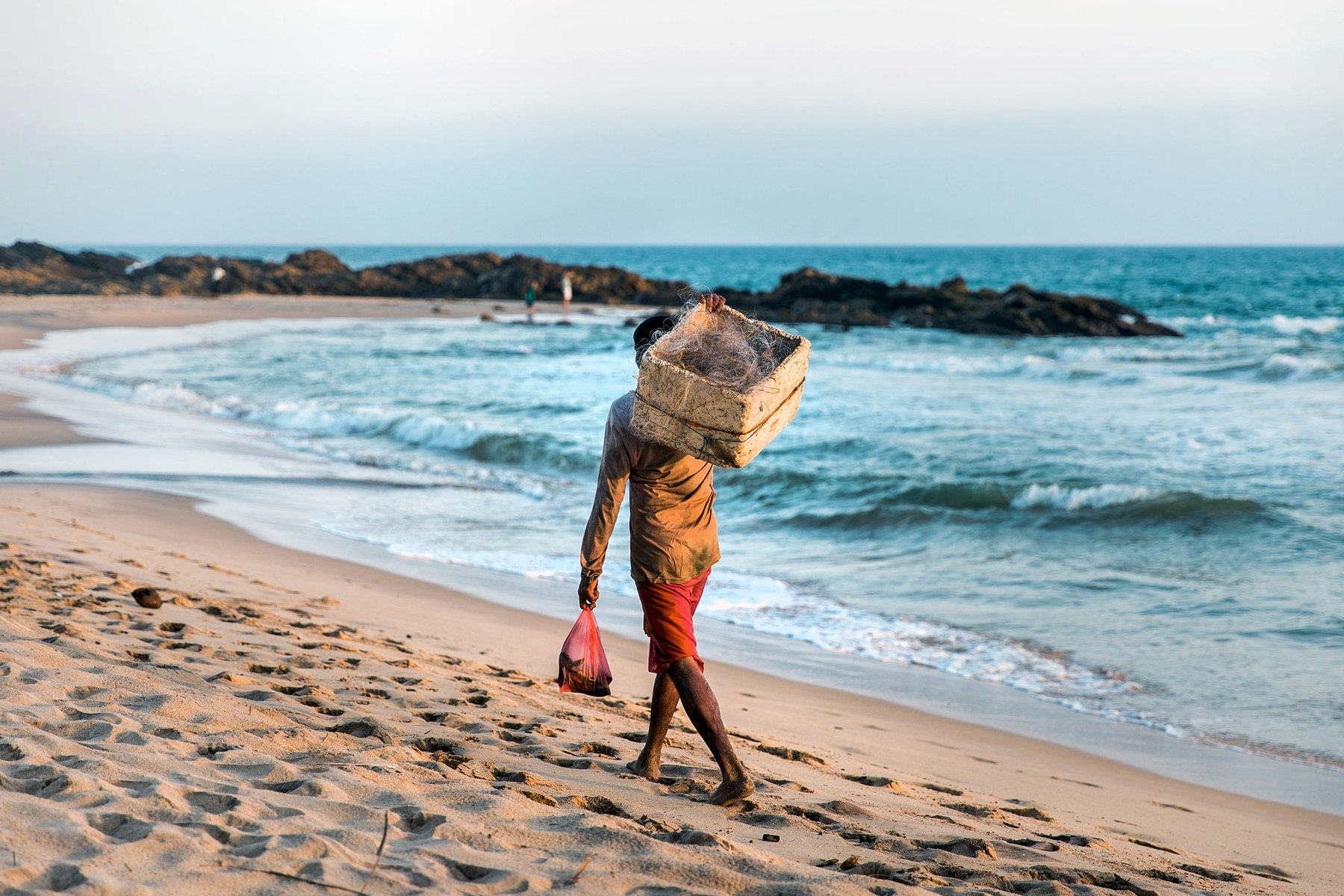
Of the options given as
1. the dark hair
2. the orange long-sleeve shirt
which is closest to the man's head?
the dark hair

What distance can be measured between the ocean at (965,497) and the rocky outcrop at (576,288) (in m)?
7.75

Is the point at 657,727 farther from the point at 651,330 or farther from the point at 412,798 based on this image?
the point at 651,330

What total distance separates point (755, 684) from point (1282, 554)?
20.0 feet

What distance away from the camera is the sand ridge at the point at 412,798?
9.15 ft

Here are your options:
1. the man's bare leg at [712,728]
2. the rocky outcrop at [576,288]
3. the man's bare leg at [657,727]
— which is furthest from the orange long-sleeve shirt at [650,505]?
the rocky outcrop at [576,288]

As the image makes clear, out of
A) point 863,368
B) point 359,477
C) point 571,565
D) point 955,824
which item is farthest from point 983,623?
point 863,368

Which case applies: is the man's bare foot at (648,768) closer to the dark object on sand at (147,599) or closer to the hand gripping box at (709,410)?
the hand gripping box at (709,410)

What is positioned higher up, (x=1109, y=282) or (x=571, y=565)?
(x=1109, y=282)

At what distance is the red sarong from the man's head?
83 cm

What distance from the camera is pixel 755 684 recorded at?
20.5 feet

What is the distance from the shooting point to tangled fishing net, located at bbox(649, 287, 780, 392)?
11.8 feet

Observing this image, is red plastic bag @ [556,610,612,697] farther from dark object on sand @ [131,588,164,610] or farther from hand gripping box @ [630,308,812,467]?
dark object on sand @ [131,588,164,610]

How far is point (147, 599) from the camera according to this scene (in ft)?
19.5

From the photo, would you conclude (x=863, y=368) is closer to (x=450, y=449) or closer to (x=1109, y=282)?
(x=450, y=449)
